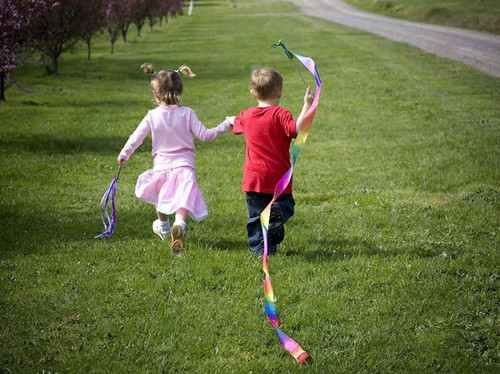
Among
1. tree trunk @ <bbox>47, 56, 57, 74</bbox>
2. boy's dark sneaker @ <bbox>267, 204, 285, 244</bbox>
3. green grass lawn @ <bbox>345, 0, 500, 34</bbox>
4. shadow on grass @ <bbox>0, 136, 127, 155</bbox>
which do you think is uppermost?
boy's dark sneaker @ <bbox>267, 204, 285, 244</bbox>

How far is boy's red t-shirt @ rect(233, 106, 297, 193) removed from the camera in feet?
17.4

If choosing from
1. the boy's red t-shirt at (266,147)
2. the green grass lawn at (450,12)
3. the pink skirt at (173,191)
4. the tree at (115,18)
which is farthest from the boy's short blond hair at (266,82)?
the green grass lawn at (450,12)

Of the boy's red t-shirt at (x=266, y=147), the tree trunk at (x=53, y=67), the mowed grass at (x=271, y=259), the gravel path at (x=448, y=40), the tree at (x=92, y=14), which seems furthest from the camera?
the gravel path at (x=448, y=40)

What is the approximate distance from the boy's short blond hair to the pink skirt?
3.22 feet

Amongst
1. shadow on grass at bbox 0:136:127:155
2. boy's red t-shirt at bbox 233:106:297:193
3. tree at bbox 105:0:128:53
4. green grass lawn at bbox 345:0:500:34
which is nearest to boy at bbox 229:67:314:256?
boy's red t-shirt at bbox 233:106:297:193

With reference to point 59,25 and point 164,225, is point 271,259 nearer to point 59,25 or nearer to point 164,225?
point 164,225

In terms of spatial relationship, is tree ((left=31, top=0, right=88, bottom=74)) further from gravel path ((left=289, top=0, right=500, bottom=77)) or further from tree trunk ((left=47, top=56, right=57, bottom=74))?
gravel path ((left=289, top=0, right=500, bottom=77))

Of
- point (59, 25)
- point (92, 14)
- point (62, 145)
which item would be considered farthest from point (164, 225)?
point (92, 14)

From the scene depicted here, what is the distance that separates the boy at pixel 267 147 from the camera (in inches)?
207

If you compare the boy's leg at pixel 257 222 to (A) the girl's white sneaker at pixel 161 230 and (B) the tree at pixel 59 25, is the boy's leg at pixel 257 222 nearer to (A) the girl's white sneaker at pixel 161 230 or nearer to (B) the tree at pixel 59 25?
(A) the girl's white sneaker at pixel 161 230

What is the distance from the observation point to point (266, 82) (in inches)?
207

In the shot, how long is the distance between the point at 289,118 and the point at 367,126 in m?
6.51

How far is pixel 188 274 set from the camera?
5.06 m

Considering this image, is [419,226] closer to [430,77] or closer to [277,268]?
[277,268]
